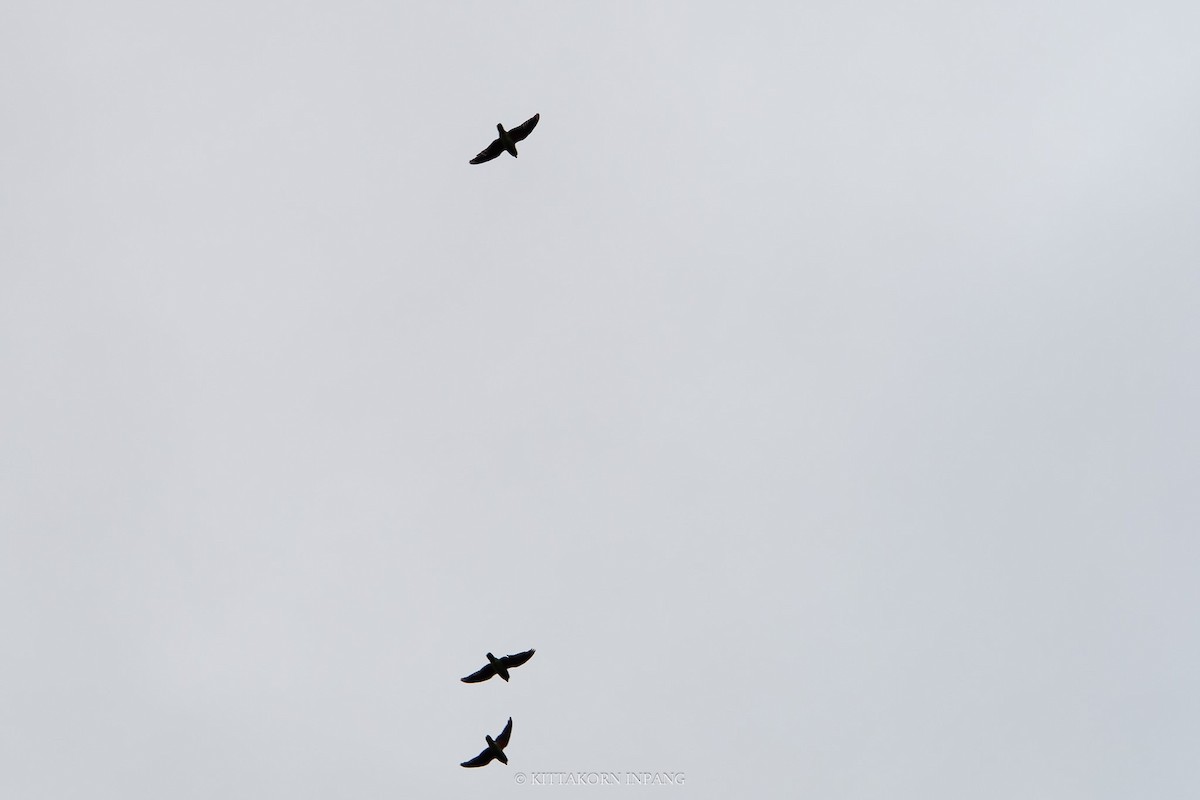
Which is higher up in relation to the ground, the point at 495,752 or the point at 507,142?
the point at 507,142

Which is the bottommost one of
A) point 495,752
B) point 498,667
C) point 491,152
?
point 495,752

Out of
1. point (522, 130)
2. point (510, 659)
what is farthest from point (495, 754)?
point (522, 130)

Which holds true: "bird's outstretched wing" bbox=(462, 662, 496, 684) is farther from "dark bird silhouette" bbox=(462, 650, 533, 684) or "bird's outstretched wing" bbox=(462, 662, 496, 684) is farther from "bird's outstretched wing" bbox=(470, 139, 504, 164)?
"bird's outstretched wing" bbox=(470, 139, 504, 164)

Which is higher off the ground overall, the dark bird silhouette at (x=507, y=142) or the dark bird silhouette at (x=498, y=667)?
the dark bird silhouette at (x=507, y=142)

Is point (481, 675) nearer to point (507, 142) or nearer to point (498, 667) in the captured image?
point (498, 667)

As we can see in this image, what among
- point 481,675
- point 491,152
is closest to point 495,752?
point 481,675

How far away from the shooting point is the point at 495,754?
74.6 metres

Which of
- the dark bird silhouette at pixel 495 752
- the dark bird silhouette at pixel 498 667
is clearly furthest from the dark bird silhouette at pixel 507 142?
the dark bird silhouette at pixel 495 752

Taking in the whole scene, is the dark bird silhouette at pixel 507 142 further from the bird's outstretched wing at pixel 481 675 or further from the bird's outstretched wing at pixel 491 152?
the bird's outstretched wing at pixel 481 675

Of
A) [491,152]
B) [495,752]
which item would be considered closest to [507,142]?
[491,152]

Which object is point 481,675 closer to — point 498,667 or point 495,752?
point 498,667

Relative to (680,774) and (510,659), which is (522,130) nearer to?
(510,659)

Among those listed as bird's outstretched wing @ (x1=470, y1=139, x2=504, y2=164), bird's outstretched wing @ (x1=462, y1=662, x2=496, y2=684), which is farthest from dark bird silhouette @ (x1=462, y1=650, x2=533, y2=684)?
bird's outstretched wing @ (x1=470, y1=139, x2=504, y2=164)

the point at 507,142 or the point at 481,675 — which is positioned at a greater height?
the point at 507,142
